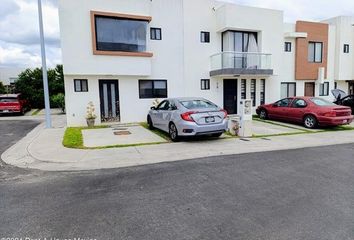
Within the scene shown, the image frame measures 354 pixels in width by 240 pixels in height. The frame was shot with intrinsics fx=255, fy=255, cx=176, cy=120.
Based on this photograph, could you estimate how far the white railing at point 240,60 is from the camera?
51.9 feet

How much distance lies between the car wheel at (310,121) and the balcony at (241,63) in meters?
4.70

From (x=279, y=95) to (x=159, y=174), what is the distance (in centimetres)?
1513

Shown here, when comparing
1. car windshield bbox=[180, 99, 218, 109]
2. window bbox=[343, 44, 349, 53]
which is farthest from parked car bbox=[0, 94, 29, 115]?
window bbox=[343, 44, 349, 53]

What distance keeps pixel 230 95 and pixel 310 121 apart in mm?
6039

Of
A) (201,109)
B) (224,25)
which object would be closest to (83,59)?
(201,109)

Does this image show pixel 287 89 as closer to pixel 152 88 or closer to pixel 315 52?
pixel 315 52

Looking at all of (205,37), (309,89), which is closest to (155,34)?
(205,37)

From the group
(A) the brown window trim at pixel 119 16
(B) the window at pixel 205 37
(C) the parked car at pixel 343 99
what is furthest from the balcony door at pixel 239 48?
(C) the parked car at pixel 343 99

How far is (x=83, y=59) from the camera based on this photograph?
13.1 m

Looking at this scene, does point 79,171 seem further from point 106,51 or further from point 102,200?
point 106,51

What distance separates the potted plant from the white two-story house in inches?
13.2

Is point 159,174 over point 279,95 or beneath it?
beneath

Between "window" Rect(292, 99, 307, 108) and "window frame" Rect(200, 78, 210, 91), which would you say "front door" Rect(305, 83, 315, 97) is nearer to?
"window" Rect(292, 99, 307, 108)

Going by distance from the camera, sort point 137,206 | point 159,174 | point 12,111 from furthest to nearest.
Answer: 1. point 12,111
2. point 159,174
3. point 137,206
